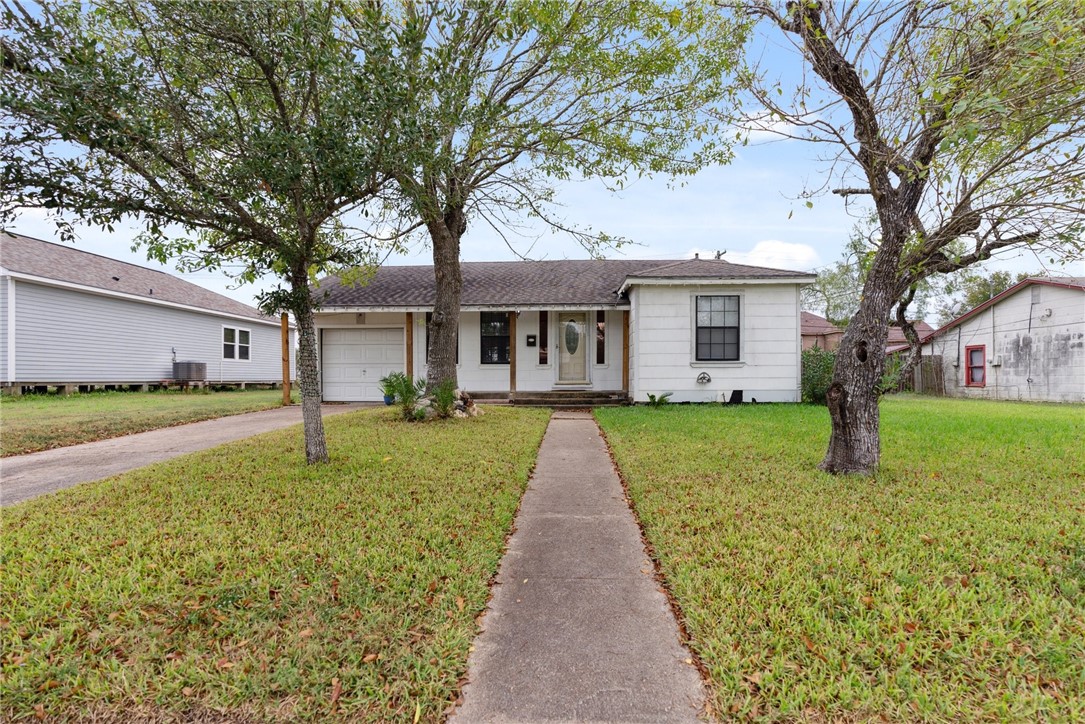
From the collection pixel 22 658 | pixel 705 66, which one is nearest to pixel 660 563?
pixel 22 658

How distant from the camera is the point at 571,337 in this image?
1401 cm

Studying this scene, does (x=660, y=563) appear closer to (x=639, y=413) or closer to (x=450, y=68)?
(x=450, y=68)

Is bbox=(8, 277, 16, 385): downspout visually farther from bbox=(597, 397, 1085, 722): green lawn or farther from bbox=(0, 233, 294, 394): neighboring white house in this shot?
bbox=(597, 397, 1085, 722): green lawn

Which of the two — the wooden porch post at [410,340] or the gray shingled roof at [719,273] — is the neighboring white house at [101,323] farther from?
the gray shingled roof at [719,273]

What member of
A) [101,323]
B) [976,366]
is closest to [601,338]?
[976,366]

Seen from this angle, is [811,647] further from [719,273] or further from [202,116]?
[719,273]

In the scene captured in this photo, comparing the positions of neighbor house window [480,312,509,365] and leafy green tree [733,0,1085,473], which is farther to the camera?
neighbor house window [480,312,509,365]

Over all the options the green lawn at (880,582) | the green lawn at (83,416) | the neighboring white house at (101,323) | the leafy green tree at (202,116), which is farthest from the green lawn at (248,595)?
the neighboring white house at (101,323)

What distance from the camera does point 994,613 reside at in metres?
2.47

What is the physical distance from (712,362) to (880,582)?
978 centimetres

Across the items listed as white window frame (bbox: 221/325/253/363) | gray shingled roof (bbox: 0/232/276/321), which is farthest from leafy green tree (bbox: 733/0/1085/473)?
white window frame (bbox: 221/325/253/363)

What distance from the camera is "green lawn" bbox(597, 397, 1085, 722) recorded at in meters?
1.97

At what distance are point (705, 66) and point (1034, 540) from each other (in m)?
8.14

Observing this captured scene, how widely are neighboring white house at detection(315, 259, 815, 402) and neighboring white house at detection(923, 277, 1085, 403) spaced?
30.6 feet
